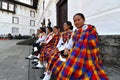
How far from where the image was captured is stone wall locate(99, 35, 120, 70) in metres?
2.87

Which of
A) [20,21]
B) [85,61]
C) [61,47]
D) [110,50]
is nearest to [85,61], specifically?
[85,61]

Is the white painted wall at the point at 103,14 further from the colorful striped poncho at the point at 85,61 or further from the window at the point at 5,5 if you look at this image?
the window at the point at 5,5

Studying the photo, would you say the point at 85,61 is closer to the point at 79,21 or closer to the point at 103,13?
the point at 79,21

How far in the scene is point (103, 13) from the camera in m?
3.56

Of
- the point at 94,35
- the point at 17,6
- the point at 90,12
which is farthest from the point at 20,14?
the point at 94,35

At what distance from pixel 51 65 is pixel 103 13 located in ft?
4.91

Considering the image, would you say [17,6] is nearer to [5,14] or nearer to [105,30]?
[5,14]

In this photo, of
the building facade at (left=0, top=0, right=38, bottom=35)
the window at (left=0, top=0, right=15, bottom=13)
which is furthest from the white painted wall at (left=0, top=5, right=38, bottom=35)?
the window at (left=0, top=0, right=15, bottom=13)

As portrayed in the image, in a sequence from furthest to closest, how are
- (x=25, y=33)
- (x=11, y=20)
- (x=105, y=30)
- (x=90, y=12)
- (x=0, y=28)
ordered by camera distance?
(x=25, y=33), (x=11, y=20), (x=0, y=28), (x=90, y=12), (x=105, y=30)

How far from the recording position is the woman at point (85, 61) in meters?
2.05

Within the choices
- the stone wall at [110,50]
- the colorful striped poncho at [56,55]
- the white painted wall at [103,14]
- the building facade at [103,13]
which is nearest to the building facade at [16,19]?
the building facade at [103,13]

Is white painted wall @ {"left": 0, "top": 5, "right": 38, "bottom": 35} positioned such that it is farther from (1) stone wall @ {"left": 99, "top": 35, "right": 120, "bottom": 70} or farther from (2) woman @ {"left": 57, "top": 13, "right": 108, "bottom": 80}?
(2) woman @ {"left": 57, "top": 13, "right": 108, "bottom": 80}

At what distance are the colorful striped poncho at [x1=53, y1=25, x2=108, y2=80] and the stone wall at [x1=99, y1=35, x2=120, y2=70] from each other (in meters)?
0.85

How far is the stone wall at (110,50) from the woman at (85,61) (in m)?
0.83
